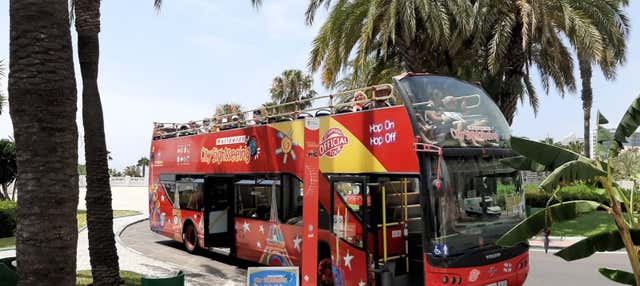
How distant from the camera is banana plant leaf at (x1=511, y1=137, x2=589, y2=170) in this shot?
20.1ft

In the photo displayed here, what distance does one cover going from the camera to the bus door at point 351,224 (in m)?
8.49

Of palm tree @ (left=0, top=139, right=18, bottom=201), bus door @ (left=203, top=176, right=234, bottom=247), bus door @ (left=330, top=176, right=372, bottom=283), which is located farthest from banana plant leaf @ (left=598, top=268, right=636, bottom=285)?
palm tree @ (left=0, top=139, right=18, bottom=201)

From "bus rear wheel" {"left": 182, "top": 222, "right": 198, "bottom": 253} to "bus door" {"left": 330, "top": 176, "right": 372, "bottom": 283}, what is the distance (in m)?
7.14


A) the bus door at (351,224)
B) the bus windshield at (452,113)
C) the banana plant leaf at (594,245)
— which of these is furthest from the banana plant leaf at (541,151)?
the bus door at (351,224)

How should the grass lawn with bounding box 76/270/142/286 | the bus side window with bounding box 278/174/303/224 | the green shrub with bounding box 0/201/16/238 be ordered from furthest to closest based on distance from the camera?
the green shrub with bounding box 0/201/16/238 < the bus side window with bounding box 278/174/303/224 < the grass lawn with bounding box 76/270/142/286

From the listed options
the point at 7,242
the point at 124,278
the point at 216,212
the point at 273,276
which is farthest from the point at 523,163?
the point at 7,242

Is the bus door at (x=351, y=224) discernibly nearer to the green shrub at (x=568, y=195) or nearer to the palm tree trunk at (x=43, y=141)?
the palm tree trunk at (x=43, y=141)

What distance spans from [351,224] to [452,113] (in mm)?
2550

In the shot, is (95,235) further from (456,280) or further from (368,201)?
(456,280)

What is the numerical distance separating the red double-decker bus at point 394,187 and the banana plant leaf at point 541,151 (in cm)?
139

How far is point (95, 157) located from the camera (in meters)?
8.61

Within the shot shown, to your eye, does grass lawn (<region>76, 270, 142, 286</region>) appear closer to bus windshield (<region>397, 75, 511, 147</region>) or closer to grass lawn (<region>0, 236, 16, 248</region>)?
grass lawn (<region>0, 236, 16, 248</region>)

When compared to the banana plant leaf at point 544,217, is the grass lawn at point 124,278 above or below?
below

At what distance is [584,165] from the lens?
5.44 m
